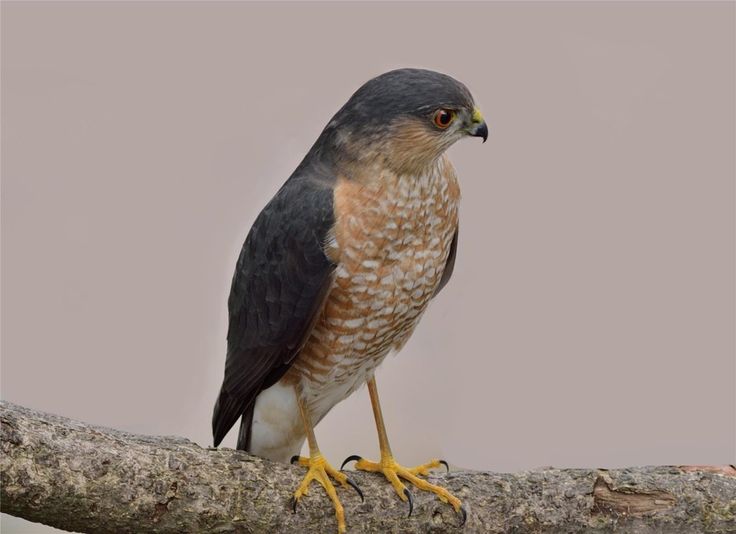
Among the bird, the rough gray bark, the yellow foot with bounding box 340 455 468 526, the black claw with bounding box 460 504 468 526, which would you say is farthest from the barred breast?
the black claw with bounding box 460 504 468 526

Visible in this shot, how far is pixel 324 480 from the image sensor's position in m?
4.95

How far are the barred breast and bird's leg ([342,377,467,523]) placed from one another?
41 centimetres

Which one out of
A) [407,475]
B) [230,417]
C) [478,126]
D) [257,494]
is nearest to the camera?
[257,494]

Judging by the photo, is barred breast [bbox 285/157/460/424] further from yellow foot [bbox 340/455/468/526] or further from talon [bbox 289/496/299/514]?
talon [bbox 289/496/299/514]

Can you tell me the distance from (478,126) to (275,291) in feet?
4.25

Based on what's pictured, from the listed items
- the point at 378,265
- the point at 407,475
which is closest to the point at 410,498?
the point at 407,475

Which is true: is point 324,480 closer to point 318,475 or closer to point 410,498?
point 318,475

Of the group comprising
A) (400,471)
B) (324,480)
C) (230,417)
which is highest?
(230,417)

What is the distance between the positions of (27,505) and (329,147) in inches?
85.8

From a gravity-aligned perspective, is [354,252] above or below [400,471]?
above

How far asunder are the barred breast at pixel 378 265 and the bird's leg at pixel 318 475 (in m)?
0.22

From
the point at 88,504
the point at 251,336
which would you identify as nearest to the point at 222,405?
the point at 251,336

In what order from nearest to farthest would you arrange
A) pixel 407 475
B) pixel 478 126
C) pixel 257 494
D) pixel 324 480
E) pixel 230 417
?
pixel 257 494 < pixel 478 126 < pixel 324 480 < pixel 407 475 < pixel 230 417

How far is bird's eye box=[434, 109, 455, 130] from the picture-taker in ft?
15.5
